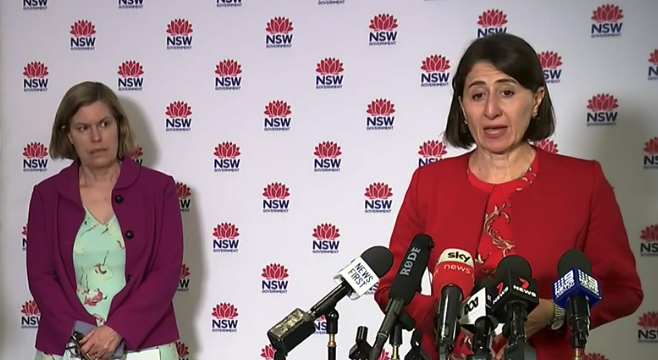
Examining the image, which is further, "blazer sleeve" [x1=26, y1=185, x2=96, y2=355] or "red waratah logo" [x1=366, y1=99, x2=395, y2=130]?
"red waratah logo" [x1=366, y1=99, x2=395, y2=130]

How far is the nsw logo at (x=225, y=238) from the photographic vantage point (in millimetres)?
2793

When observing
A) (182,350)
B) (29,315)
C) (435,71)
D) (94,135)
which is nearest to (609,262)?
(435,71)

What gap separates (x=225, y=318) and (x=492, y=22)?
1.59 metres

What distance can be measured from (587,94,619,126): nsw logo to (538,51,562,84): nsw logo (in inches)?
6.1

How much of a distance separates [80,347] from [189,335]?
70 cm

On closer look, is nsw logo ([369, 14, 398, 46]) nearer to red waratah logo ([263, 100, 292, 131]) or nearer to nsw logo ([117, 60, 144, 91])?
red waratah logo ([263, 100, 292, 131])

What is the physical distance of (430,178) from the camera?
1.61m

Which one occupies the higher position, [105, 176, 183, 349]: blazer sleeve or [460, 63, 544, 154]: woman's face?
[460, 63, 544, 154]: woman's face

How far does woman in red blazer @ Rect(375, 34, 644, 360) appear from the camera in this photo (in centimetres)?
141

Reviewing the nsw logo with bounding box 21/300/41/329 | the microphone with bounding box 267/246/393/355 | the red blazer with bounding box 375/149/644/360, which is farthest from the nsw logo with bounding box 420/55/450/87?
the nsw logo with bounding box 21/300/41/329

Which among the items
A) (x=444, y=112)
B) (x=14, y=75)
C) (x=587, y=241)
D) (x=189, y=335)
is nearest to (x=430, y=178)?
(x=587, y=241)

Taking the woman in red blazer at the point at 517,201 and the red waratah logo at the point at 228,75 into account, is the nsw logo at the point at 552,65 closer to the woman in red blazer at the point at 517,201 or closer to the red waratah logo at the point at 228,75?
the woman in red blazer at the point at 517,201

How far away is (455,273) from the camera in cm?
115

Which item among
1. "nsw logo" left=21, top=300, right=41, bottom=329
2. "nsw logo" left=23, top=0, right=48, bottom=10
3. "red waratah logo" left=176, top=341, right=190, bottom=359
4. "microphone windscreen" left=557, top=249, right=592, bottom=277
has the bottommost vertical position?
"red waratah logo" left=176, top=341, right=190, bottom=359
